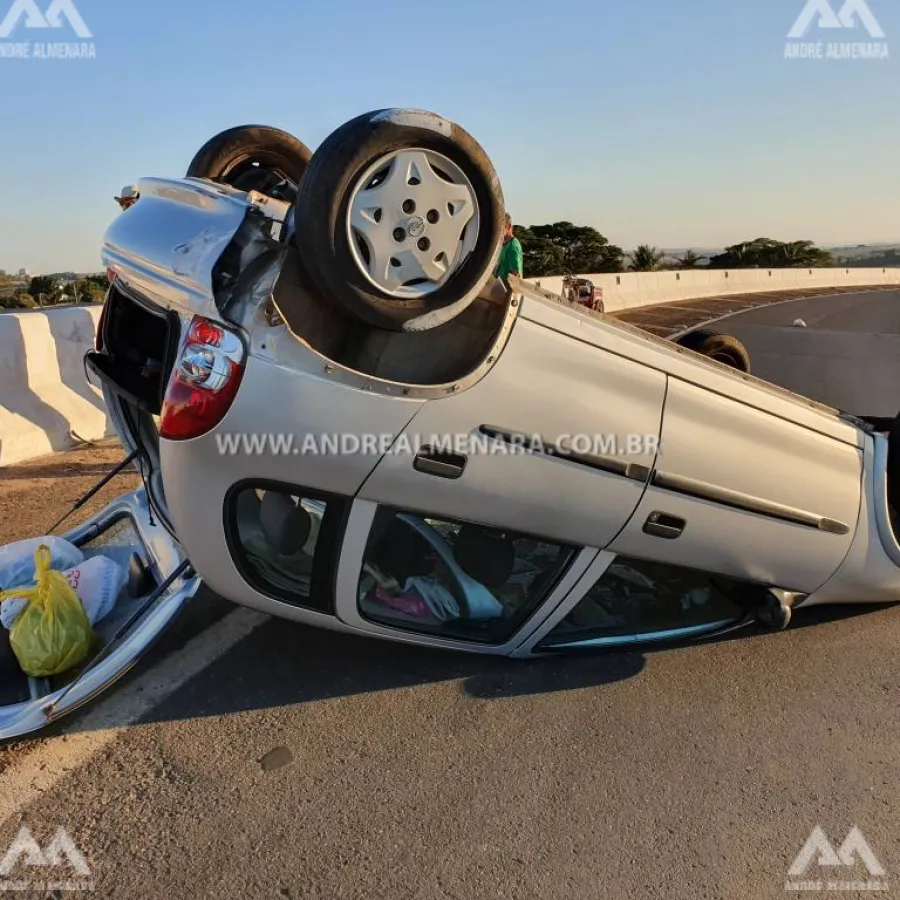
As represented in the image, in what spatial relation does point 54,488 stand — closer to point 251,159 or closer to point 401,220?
point 251,159

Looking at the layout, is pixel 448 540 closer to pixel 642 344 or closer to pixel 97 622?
pixel 642 344

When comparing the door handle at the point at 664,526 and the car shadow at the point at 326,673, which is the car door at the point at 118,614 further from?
the door handle at the point at 664,526

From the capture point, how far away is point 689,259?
41188mm

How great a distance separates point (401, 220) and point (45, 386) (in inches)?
187

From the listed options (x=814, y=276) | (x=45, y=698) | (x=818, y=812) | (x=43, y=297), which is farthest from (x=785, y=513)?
(x=814, y=276)

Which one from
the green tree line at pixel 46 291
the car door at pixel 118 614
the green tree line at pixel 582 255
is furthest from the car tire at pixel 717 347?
the green tree line at pixel 582 255

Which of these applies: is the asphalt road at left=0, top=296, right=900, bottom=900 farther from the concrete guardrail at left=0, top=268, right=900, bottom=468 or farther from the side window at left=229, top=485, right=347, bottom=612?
the concrete guardrail at left=0, top=268, right=900, bottom=468

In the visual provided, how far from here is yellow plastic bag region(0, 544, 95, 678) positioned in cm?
273

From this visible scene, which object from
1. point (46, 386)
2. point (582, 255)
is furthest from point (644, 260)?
point (46, 386)

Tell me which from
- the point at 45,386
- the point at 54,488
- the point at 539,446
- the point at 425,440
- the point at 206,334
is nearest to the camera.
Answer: the point at 206,334

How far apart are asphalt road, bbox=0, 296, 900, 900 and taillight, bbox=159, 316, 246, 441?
3.64 ft

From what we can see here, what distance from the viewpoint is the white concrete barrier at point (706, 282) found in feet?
72.8

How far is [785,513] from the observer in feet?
9.87

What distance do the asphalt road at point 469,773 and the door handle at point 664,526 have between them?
0.64 m
